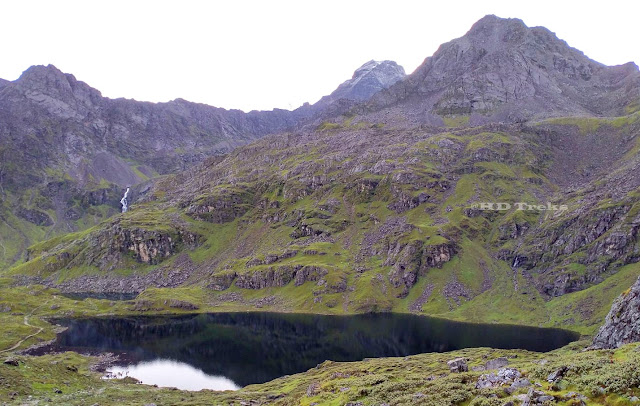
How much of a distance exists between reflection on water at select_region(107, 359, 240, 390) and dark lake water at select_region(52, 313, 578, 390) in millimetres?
224

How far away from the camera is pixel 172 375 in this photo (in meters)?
111

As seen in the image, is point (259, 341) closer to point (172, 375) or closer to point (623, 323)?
point (172, 375)

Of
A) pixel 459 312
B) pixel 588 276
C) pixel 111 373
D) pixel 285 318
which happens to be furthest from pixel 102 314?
pixel 588 276

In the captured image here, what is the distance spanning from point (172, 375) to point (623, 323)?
94294 mm

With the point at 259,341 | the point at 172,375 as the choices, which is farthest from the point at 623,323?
the point at 259,341

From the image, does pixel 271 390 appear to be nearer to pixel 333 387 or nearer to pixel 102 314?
pixel 333 387

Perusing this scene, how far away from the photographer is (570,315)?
Answer: 16038 cm

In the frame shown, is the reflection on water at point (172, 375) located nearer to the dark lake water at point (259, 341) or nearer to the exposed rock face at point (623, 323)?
the dark lake water at point (259, 341)

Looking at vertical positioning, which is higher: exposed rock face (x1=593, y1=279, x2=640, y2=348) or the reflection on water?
exposed rock face (x1=593, y1=279, x2=640, y2=348)

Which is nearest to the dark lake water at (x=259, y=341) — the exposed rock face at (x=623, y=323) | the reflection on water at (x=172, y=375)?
the reflection on water at (x=172, y=375)

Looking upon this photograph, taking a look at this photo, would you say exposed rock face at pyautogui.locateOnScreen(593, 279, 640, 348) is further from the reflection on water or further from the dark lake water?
the reflection on water

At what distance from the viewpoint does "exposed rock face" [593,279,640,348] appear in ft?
193

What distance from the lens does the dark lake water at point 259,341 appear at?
114 m

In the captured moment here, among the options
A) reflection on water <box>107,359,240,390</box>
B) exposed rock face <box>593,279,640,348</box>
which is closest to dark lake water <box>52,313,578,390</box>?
reflection on water <box>107,359,240,390</box>
